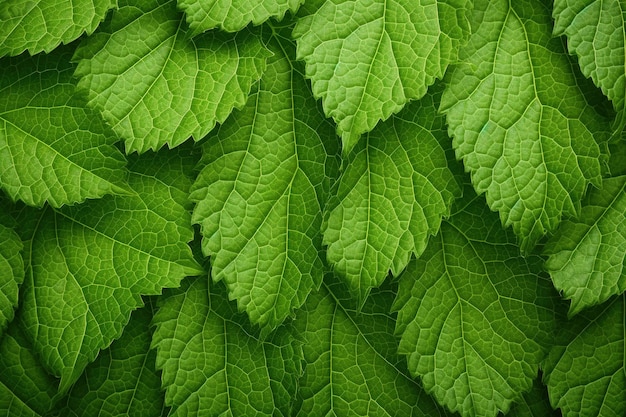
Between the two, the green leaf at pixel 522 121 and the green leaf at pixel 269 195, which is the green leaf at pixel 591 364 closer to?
the green leaf at pixel 522 121

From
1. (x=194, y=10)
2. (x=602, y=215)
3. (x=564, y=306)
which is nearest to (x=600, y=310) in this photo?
(x=564, y=306)

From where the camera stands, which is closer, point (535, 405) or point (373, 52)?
point (373, 52)

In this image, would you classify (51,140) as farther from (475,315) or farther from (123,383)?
(475,315)

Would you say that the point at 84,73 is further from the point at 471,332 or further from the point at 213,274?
the point at 471,332

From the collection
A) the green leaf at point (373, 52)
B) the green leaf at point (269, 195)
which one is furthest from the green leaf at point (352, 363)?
the green leaf at point (373, 52)

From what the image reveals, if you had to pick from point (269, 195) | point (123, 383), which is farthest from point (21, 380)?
point (269, 195)

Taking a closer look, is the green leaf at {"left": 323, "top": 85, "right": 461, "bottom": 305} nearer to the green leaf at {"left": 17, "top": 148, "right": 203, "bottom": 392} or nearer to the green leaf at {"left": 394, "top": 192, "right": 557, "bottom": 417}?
the green leaf at {"left": 394, "top": 192, "right": 557, "bottom": 417}
